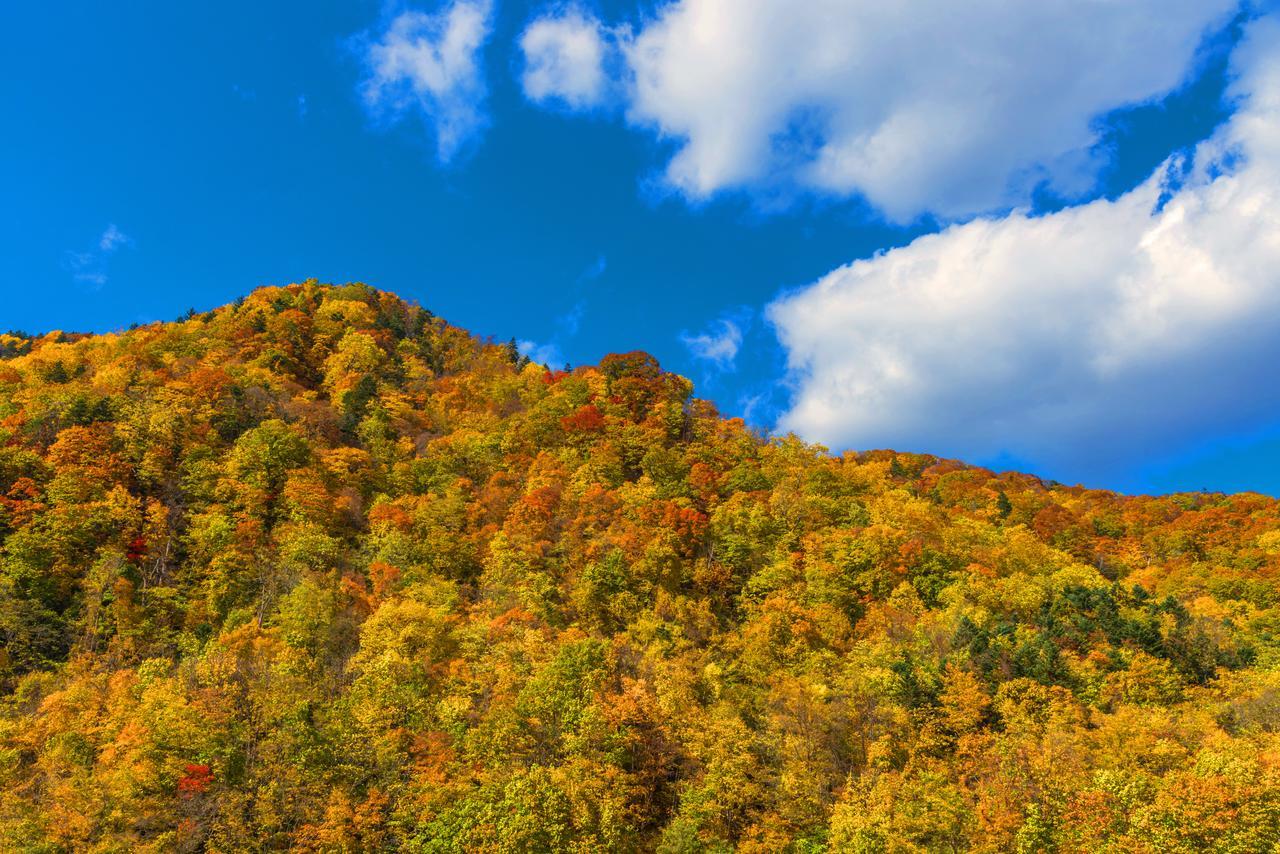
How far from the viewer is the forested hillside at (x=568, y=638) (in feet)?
120

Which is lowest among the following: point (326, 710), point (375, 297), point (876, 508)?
point (326, 710)

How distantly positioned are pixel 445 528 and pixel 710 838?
146 feet

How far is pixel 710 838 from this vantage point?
37.5 meters

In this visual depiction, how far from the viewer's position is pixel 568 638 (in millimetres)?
51719

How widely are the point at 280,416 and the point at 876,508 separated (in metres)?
69.6

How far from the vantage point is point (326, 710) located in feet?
145

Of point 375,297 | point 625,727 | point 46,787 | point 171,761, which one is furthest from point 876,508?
point 375,297

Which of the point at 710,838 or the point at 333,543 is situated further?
the point at 333,543

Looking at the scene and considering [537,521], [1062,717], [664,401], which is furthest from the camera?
[664,401]

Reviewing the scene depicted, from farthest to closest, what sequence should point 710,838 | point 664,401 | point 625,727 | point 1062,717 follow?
point 664,401, point 625,727, point 1062,717, point 710,838

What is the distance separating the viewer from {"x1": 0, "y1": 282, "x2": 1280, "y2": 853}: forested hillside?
36.5 m

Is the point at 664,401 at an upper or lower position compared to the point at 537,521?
upper

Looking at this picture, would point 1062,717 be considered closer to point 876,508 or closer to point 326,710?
point 876,508

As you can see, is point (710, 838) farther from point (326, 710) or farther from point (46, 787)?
point (46, 787)
